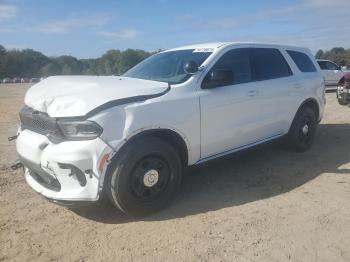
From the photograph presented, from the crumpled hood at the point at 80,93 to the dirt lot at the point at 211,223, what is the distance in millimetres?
1214

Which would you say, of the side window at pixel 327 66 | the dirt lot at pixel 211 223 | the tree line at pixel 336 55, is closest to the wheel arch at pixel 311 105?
the dirt lot at pixel 211 223

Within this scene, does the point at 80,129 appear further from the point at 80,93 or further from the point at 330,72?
the point at 330,72

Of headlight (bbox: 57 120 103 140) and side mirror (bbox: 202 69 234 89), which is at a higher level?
side mirror (bbox: 202 69 234 89)

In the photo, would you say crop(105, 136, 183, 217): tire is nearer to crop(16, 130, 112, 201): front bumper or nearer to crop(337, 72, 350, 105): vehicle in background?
crop(16, 130, 112, 201): front bumper

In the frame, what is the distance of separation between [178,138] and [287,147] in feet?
9.52

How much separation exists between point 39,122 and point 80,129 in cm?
63

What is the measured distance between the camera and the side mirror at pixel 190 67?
4.38 m

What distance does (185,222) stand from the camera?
394cm

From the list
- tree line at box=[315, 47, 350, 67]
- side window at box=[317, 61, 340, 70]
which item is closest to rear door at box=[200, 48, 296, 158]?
side window at box=[317, 61, 340, 70]

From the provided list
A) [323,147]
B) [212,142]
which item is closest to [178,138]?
[212,142]

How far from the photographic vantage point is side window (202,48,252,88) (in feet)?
14.9

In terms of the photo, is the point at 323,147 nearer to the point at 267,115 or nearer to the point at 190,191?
the point at 267,115

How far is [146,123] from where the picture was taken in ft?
12.7

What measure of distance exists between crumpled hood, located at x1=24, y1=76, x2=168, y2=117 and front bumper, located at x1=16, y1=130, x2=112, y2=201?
319 millimetres
